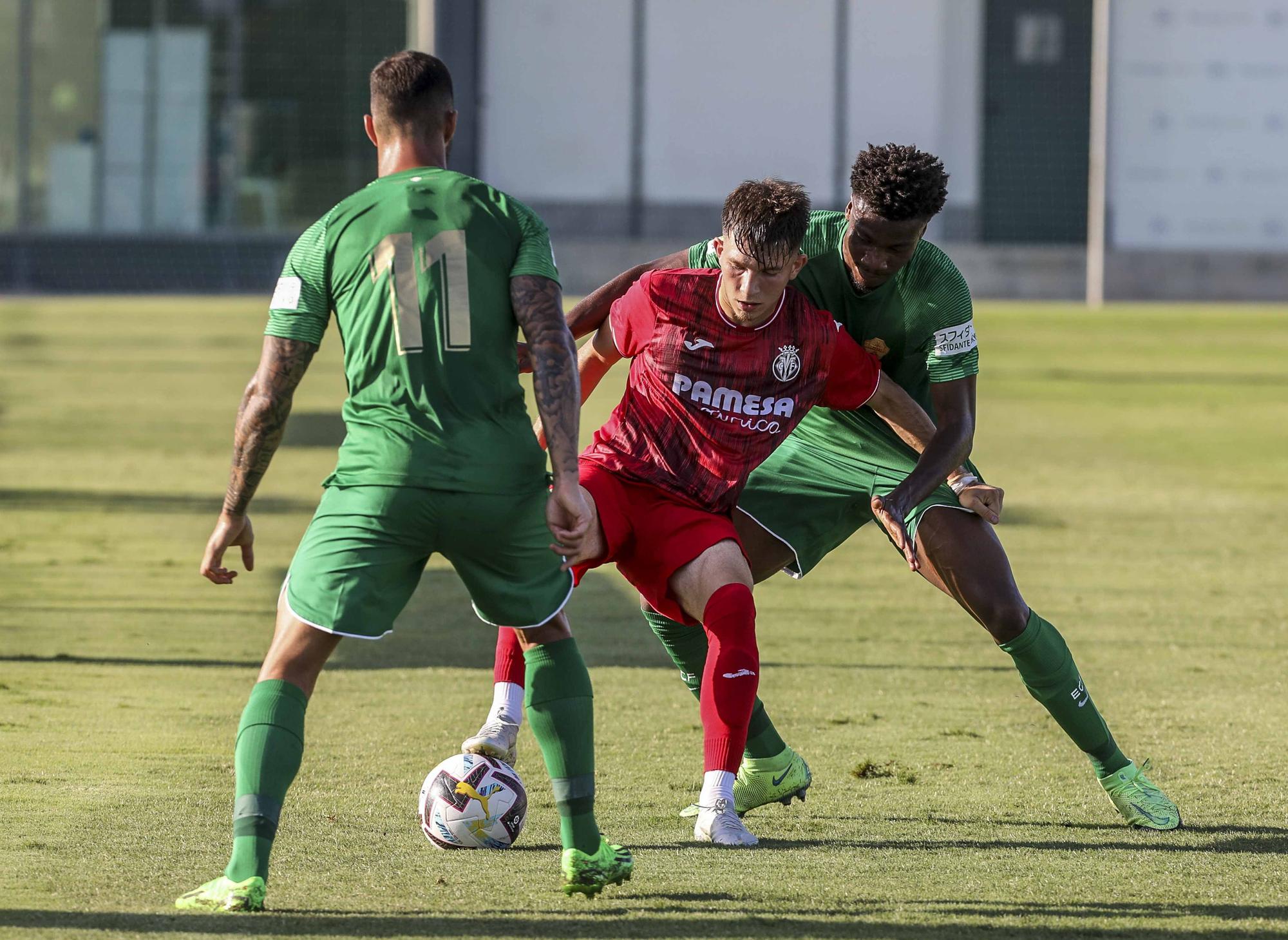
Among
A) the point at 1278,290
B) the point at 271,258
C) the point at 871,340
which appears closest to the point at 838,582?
the point at 871,340

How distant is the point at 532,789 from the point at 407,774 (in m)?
0.38

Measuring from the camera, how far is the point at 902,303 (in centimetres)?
523

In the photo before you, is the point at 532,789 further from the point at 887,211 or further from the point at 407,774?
the point at 887,211

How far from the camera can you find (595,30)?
35.4 meters

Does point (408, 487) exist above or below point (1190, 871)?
above

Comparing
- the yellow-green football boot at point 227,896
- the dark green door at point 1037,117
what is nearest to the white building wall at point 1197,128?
the dark green door at point 1037,117

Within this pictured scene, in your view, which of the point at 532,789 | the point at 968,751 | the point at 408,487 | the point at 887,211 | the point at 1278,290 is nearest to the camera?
the point at 408,487

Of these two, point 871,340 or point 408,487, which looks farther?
point 871,340

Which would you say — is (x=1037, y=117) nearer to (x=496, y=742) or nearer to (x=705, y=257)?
(x=705, y=257)

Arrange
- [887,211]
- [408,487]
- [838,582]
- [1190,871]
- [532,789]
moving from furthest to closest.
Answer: [838,582] → [532,789] → [887,211] → [1190,871] → [408,487]

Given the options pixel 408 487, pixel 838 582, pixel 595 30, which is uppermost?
pixel 595 30

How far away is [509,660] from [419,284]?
147 centimetres

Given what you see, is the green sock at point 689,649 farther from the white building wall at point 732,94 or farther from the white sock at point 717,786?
the white building wall at point 732,94

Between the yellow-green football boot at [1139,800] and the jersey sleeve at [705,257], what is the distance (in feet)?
5.84
